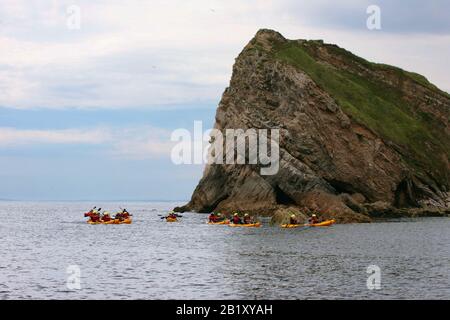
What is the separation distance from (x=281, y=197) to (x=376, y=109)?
122 ft

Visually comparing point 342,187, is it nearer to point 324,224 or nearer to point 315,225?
point 324,224

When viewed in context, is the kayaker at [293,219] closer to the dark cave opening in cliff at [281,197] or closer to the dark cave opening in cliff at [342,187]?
the dark cave opening in cliff at [281,197]

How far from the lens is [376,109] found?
15250 centimetres

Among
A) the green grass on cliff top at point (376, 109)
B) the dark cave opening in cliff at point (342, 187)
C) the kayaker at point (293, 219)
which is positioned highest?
the green grass on cliff top at point (376, 109)

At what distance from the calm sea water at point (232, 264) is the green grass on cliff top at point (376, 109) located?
46.2 meters

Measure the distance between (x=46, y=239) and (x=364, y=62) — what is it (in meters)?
107

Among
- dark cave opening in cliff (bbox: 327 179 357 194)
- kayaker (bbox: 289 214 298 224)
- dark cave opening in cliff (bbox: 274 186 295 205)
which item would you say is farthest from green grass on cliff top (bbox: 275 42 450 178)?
kayaker (bbox: 289 214 298 224)

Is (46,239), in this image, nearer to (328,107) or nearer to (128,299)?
(128,299)

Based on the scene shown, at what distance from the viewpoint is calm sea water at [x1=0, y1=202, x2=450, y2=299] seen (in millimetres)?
45594

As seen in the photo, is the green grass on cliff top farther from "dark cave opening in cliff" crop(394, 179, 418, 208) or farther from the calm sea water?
the calm sea water

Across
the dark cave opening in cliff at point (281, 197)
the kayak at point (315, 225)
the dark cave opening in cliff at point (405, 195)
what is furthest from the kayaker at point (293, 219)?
the dark cave opening in cliff at point (405, 195)

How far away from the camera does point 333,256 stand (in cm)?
6562

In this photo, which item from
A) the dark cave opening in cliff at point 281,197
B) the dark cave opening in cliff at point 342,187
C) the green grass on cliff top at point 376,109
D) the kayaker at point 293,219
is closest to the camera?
the kayaker at point 293,219

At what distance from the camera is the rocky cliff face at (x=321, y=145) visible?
12612 cm
